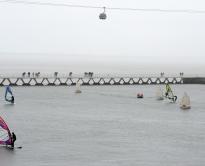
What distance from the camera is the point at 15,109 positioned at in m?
56.8

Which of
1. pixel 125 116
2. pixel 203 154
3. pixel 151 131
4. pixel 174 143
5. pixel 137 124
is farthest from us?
pixel 125 116

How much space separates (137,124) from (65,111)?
507 inches

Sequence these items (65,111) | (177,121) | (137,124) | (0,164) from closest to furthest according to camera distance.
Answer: (0,164)
(137,124)
(177,121)
(65,111)

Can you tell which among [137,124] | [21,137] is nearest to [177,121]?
[137,124]

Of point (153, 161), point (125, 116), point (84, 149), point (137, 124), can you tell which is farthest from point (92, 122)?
point (153, 161)

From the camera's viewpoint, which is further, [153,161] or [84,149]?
[84,149]

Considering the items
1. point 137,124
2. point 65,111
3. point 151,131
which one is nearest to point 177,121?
point 137,124

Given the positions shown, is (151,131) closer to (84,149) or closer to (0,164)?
(84,149)

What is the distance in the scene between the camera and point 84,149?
1214 inches

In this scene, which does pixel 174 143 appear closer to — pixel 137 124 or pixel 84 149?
pixel 84 149

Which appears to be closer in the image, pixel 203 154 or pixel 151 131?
pixel 203 154

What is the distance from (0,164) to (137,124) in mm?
19436

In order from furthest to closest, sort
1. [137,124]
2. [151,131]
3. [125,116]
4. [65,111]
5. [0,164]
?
[65,111]
[125,116]
[137,124]
[151,131]
[0,164]

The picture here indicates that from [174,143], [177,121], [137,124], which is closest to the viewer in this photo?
[174,143]
